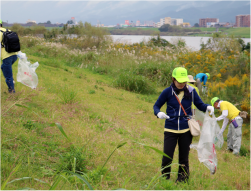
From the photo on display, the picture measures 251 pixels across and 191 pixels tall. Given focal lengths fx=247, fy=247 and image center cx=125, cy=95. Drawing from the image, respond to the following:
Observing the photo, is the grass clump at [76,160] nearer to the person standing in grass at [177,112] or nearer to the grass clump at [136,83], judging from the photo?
the person standing in grass at [177,112]

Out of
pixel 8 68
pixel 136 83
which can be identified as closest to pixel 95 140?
pixel 8 68

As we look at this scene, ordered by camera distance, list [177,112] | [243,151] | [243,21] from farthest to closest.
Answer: [243,21] < [243,151] < [177,112]

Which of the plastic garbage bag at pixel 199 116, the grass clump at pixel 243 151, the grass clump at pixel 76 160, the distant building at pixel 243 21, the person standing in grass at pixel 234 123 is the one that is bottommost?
the grass clump at pixel 243 151

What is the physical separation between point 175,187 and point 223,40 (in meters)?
16.8

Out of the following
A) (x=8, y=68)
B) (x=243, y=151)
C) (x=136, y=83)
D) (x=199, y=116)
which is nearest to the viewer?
(x=199, y=116)

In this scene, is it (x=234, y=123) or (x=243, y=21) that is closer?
(x=234, y=123)

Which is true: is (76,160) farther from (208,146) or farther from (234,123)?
(234,123)

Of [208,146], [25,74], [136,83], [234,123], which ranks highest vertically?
[25,74]

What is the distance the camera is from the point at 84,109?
6594mm

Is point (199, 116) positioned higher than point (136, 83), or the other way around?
point (199, 116)

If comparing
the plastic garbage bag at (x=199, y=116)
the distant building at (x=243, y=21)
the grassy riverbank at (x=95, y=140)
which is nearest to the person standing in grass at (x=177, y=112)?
the plastic garbage bag at (x=199, y=116)

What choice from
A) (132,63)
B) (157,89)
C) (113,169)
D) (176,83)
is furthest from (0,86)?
(132,63)

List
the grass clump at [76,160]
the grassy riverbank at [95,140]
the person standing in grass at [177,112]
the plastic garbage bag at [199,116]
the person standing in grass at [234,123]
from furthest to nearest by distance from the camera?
the person standing in grass at [234,123] → the plastic garbage bag at [199,116] → the person standing in grass at [177,112] → the grass clump at [76,160] → the grassy riverbank at [95,140]

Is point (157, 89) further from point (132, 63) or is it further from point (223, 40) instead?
point (223, 40)
